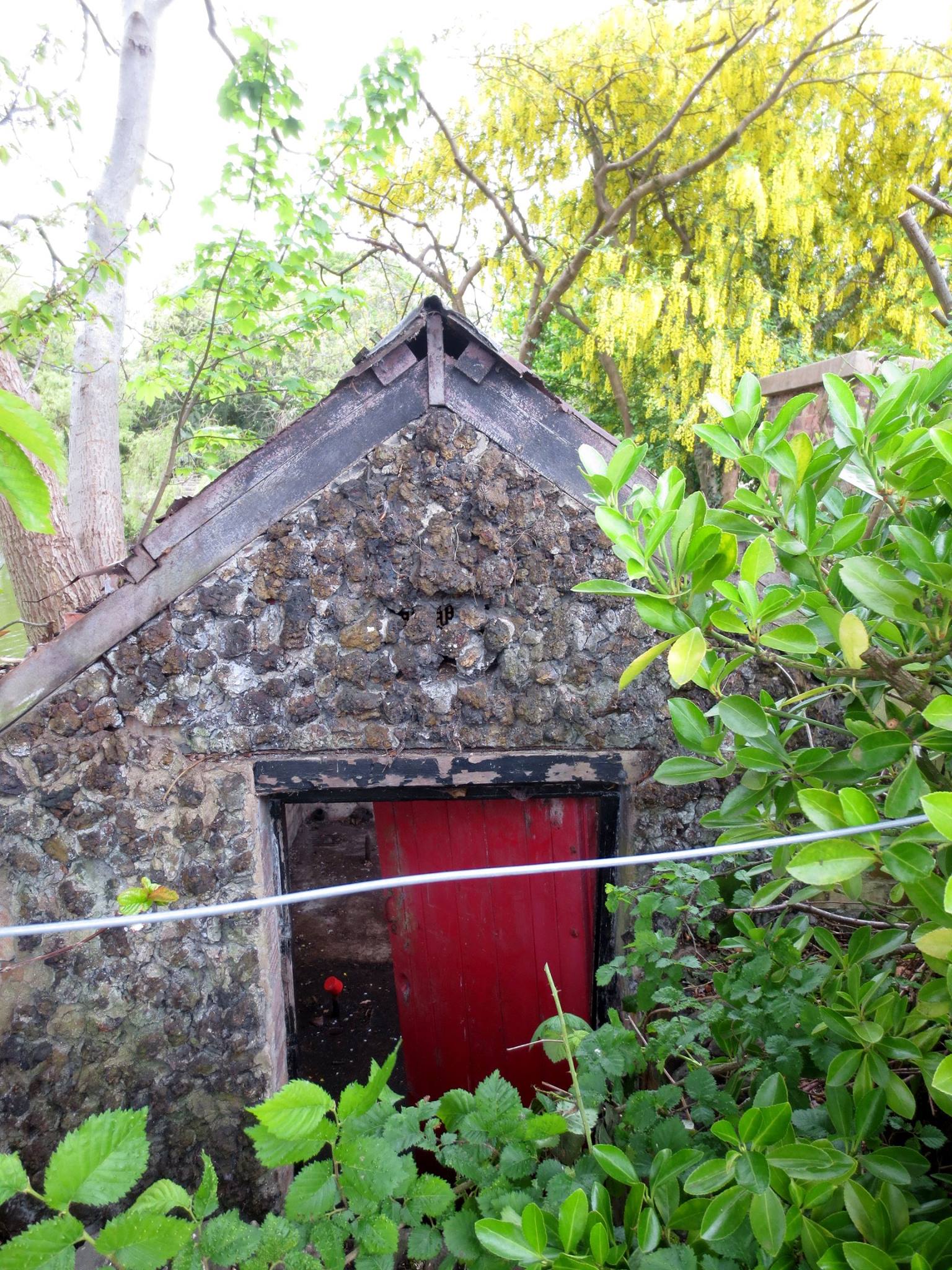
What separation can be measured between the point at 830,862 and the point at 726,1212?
60cm

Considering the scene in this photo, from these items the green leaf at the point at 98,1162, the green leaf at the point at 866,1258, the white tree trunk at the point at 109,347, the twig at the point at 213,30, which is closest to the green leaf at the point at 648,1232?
the green leaf at the point at 866,1258

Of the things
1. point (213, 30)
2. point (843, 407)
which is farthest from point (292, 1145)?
point (213, 30)

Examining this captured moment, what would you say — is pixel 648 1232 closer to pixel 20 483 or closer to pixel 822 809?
pixel 822 809

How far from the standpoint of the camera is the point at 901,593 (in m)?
1.18

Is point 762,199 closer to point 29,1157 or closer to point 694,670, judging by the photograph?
point 694,670

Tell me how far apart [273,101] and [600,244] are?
3808mm

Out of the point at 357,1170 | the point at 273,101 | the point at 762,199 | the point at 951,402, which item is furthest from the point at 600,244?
the point at 357,1170

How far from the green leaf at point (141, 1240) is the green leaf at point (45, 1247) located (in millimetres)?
41

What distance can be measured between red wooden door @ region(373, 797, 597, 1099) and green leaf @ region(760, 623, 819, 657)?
1.67 meters

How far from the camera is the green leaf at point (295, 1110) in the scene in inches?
50.4

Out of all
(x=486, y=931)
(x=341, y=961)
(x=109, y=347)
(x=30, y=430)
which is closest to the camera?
(x=30, y=430)

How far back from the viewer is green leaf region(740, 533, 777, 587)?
1246 mm

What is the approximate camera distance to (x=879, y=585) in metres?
1.20

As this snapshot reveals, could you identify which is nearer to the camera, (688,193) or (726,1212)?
(726,1212)
